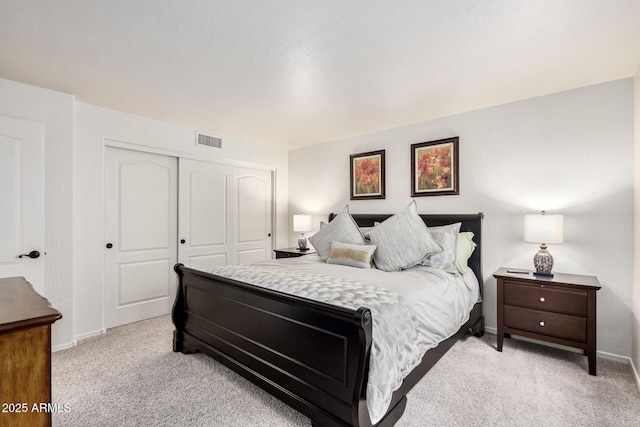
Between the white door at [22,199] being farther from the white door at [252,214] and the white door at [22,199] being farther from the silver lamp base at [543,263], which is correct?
the silver lamp base at [543,263]

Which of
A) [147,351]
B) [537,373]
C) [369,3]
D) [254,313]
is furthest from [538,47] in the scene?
[147,351]

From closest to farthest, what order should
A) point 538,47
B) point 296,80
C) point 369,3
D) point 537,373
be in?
point 369,3
point 538,47
point 537,373
point 296,80

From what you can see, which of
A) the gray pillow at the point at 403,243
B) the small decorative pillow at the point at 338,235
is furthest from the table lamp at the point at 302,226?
the gray pillow at the point at 403,243

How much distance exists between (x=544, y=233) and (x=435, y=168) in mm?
1348

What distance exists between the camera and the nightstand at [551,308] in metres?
2.32

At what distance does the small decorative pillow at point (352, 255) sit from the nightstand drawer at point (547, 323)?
1279 mm

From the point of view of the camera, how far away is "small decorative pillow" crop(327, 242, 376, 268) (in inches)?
115

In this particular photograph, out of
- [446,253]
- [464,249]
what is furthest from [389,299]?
[464,249]

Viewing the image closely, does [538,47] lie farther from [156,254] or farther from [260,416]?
[156,254]

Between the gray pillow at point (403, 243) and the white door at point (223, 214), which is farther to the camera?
the white door at point (223, 214)

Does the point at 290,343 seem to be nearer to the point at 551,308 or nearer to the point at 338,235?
the point at 338,235

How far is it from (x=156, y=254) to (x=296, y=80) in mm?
2694

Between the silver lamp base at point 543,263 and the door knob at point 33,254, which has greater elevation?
the door knob at point 33,254

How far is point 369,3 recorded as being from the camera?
5.34 feet
